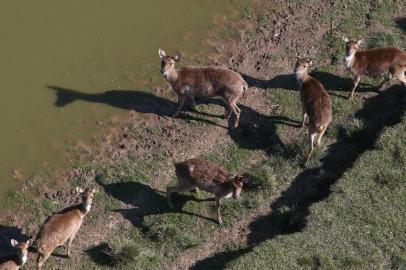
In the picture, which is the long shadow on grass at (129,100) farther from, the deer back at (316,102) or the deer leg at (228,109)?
the deer back at (316,102)

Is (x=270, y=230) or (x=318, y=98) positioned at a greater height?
(x=318, y=98)

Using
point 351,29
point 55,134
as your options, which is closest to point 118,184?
point 55,134

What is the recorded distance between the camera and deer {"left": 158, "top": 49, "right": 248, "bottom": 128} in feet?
59.6

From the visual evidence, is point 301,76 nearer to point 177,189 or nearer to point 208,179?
point 208,179

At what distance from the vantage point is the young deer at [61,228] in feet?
51.0

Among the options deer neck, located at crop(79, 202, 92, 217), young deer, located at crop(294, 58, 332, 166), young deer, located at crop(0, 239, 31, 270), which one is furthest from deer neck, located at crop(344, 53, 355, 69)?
young deer, located at crop(0, 239, 31, 270)

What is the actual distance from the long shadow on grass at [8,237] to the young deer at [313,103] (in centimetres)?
680

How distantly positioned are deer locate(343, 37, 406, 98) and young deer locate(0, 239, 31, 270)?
9.08 m

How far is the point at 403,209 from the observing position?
1675 centimetres

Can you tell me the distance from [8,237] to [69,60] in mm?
5013

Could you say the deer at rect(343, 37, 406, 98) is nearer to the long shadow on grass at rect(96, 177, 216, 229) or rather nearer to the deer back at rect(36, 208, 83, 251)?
the long shadow on grass at rect(96, 177, 216, 229)

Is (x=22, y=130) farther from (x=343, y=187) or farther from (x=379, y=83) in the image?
(x=379, y=83)

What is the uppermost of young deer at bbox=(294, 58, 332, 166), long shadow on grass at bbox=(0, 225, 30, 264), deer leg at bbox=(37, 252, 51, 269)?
young deer at bbox=(294, 58, 332, 166)

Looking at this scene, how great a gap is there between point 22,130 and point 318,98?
712 centimetres
